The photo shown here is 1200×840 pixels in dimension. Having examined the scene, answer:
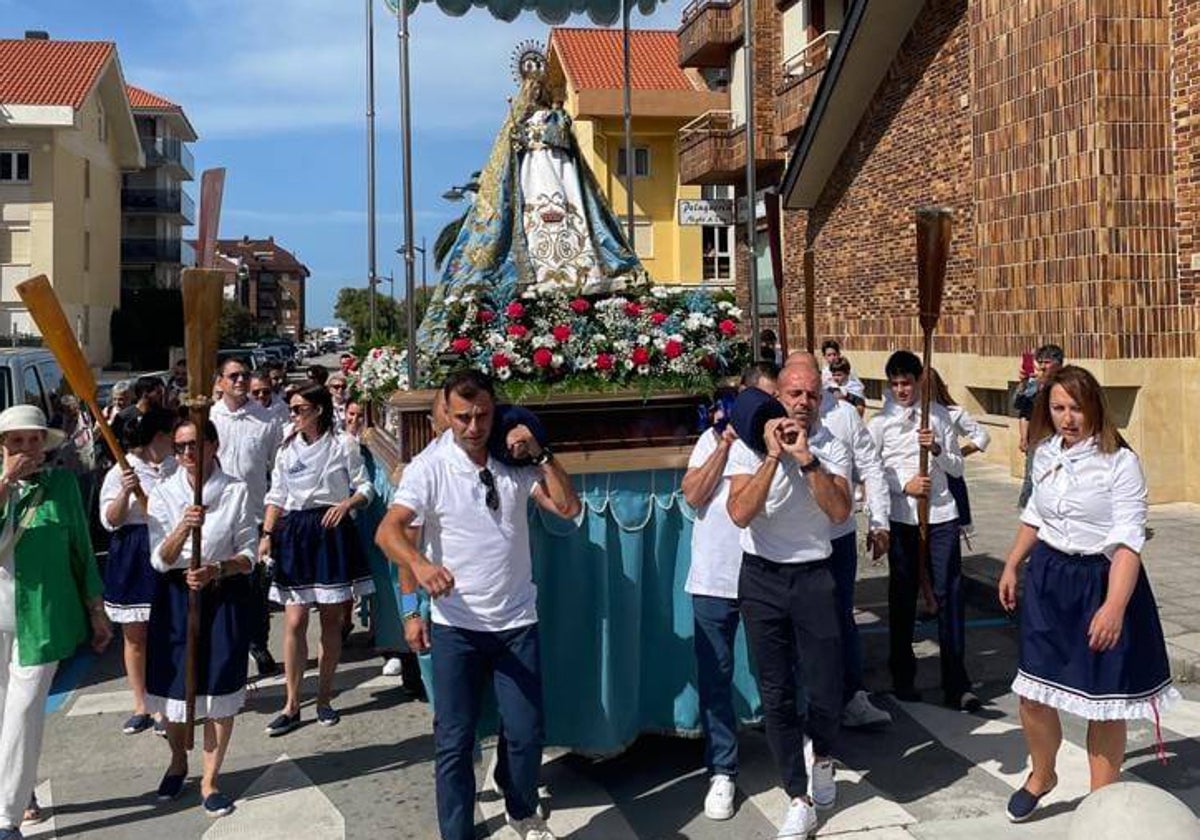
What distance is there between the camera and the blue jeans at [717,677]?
4832 millimetres

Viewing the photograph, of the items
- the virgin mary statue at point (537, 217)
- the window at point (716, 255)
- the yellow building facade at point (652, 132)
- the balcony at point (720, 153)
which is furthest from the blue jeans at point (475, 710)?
the window at point (716, 255)

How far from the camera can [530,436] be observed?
4379mm

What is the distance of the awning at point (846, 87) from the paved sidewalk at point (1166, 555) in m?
6.62

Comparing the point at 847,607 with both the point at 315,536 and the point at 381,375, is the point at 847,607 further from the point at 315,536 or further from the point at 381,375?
the point at 381,375

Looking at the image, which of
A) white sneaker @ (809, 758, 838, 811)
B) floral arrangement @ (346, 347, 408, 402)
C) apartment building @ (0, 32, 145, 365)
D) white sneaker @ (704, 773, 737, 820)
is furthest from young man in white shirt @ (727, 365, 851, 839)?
apartment building @ (0, 32, 145, 365)

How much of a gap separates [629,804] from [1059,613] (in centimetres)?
196

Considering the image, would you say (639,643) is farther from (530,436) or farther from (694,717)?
(530,436)

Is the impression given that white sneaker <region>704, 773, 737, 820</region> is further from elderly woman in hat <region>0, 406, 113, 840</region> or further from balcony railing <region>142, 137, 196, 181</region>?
balcony railing <region>142, 137, 196, 181</region>

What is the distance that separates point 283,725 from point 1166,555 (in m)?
6.90

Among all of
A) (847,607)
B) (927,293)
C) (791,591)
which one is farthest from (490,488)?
(927,293)

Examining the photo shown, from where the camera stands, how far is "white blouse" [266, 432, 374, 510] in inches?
254

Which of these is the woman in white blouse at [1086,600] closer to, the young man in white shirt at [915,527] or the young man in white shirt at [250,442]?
the young man in white shirt at [915,527]

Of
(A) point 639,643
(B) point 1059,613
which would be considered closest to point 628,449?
(A) point 639,643

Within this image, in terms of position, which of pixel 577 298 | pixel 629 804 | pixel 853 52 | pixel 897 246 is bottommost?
pixel 629 804
